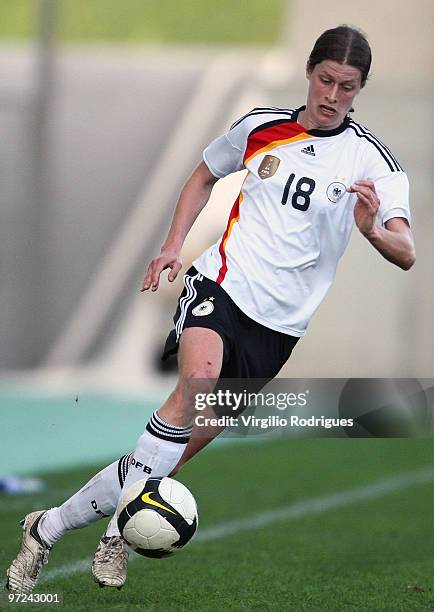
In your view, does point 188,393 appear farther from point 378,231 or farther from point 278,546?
point 278,546

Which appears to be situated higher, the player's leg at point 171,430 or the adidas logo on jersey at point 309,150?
the adidas logo on jersey at point 309,150

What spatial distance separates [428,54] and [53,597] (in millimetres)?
4454

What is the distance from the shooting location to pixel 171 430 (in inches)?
162

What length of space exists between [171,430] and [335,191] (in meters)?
→ 0.95

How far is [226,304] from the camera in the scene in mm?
4250

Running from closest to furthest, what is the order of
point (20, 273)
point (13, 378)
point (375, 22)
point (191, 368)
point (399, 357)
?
point (191, 368) < point (375, 22) < point (399, 357) < point (13, 378) < point (20, 273)

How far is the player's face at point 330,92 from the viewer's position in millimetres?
4145

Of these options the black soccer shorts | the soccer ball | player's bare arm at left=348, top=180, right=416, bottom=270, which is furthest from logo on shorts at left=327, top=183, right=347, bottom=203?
the soccer ball

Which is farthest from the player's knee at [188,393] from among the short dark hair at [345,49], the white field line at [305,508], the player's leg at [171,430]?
the short dark hair at [345,49]

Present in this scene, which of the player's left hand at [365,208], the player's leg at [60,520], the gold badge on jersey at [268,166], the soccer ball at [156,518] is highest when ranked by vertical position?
the player's left hand at [365,208]

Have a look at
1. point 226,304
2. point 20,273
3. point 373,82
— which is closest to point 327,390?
point 226,304

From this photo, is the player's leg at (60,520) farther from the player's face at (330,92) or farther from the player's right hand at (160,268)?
the player's face at (330,92)

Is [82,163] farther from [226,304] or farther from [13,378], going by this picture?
[226,304]

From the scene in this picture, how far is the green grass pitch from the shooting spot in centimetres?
445
